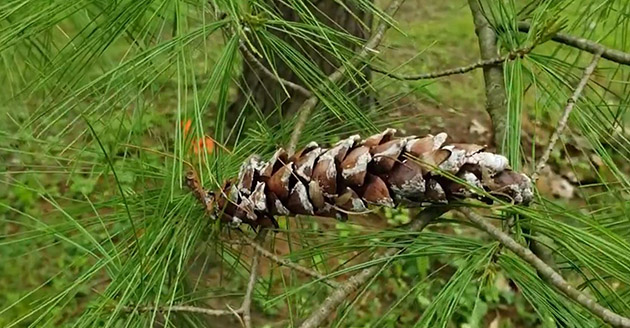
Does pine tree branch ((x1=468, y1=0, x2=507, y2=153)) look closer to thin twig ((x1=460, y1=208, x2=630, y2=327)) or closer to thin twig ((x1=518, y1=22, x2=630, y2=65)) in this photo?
thin twig ((x1=518, y1=22, x2=630, y2=65))

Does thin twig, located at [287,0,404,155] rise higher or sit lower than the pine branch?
higher

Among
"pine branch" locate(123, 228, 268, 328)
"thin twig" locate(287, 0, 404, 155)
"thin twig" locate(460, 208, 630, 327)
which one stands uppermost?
"thin twig" locate(287, 0, 404, 155)

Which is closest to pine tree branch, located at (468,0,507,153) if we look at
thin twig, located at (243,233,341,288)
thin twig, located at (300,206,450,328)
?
thin twig, located at (300,206,450,328)

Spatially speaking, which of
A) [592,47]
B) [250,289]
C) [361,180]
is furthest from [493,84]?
[250,289]

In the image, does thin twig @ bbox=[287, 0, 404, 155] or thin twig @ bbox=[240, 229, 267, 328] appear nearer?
thin twig @ bbox=[240, 229, 267, 328]

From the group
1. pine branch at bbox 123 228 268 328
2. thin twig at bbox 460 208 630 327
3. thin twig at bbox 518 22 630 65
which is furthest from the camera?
thin twig at bbox 518 22 630 65

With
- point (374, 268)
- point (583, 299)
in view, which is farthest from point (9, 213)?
point (583, 299)

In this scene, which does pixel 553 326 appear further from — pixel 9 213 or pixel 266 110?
pixel 9 213

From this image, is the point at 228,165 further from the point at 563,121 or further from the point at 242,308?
the point at 563,121
